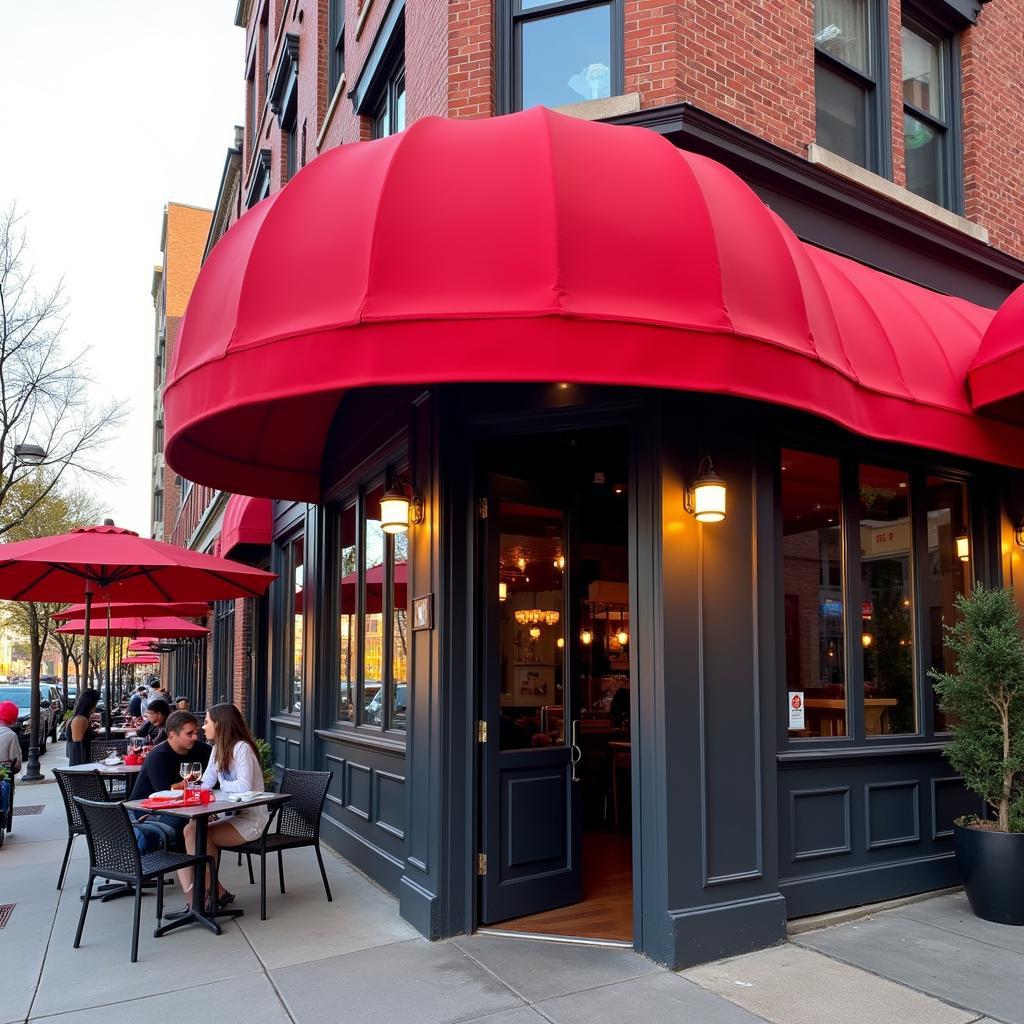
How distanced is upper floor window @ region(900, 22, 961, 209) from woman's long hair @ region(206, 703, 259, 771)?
840 centimetres

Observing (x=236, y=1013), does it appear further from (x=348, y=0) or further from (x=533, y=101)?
(x=348, y=0)

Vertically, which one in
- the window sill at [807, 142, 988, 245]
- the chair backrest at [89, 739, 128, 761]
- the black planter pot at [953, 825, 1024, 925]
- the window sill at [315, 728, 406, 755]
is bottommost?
the black planter pot at [953, 825, 1024, 925]

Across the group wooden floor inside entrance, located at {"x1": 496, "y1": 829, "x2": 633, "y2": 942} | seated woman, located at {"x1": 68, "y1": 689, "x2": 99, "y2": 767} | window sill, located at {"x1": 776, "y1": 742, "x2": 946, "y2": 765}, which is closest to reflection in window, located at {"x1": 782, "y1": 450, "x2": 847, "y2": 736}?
window sill, located at {"x1": 776, "y1": 742, "x2": 946, "y2": 765}

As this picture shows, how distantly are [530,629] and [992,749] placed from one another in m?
3.45

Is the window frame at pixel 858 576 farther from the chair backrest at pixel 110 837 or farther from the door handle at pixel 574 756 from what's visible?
the chair backrest at pixel 110 837

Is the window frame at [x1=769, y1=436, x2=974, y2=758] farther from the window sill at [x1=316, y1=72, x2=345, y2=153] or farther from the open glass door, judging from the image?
the window sill at [x1=316, y1=72, x2=345, y2=153]

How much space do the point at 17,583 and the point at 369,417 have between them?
188 inches

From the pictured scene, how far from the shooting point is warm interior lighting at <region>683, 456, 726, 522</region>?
618cm

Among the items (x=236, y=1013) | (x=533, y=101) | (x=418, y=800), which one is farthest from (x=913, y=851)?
(x=533, y=101)

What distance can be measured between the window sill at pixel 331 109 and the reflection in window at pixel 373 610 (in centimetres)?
585

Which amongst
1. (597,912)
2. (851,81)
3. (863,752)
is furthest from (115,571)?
(851,81)

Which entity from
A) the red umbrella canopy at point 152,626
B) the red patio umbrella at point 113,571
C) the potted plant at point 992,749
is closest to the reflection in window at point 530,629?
the potted plant at point 992,749

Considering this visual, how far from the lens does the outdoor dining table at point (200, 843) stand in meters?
6.74

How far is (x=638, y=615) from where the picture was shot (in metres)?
6.31
